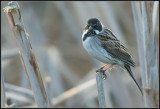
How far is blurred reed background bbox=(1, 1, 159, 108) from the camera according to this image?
385 cm

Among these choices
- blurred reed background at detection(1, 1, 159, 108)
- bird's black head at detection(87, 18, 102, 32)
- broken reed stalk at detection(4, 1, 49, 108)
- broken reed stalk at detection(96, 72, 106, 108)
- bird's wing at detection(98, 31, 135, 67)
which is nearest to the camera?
broken reed stalk at detection(4, 1, 49, 108)

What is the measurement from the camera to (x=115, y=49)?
324 centimetres

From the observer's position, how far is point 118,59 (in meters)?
3.21

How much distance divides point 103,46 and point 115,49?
0.48ft

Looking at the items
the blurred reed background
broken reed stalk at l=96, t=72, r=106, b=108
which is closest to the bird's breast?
the blurred reed background

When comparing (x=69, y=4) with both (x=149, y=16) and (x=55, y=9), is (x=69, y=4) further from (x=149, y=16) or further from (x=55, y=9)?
(x=149, y=16)

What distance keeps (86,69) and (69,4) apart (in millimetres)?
1128

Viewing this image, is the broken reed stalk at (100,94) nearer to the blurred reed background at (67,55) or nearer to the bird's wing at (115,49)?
the bird's wing at (115,49)

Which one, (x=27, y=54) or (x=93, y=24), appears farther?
(x=93, y=24)

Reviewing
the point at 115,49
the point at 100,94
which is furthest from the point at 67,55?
the point at 100,94

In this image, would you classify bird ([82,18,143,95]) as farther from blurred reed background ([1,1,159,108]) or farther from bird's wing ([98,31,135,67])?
blurred reed background ([1,1,159,108])

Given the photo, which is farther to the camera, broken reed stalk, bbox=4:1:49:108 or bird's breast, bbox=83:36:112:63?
bird's breast, bbox=83:36:112:63

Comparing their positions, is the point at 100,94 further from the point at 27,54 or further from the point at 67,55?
the point at 67,55

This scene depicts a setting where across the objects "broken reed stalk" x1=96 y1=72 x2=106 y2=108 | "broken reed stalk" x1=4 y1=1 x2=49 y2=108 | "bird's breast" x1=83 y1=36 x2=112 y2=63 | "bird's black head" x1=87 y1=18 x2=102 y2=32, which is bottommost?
"broken reed stalk" x1=96 y1=72 x2=106 y2=108
